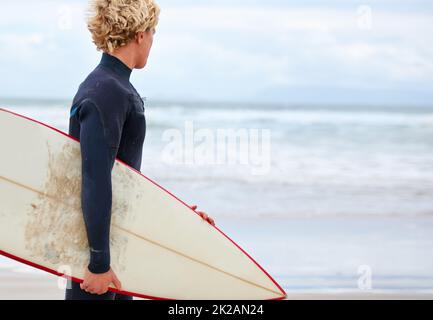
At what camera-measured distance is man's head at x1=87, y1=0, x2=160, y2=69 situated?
2039 mm

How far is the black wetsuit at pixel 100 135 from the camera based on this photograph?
Result: 6.31 feet

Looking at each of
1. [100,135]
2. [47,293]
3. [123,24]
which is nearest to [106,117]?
[100,135]

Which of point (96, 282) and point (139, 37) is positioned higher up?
point (139, 37)

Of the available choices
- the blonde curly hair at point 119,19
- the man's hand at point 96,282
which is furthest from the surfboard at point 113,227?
the blonde curly hair at point 119,19

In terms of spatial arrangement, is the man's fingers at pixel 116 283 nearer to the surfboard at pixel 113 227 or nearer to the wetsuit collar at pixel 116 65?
the surfboard at pixel 113 227

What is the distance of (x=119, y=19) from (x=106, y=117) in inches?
11.2

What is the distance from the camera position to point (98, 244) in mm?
1971

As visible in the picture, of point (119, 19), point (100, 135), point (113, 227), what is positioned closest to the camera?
point (100, 135)

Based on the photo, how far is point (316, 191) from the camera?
8977 mm

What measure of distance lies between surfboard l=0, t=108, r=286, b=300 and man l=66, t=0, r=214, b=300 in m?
0.08

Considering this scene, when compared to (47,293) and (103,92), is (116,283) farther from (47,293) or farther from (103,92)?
(47,293)

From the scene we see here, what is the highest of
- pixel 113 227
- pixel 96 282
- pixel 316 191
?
pixel 316 191

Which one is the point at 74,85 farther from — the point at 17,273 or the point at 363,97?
the point at 17,273

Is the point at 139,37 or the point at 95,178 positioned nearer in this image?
the point at 95,178
